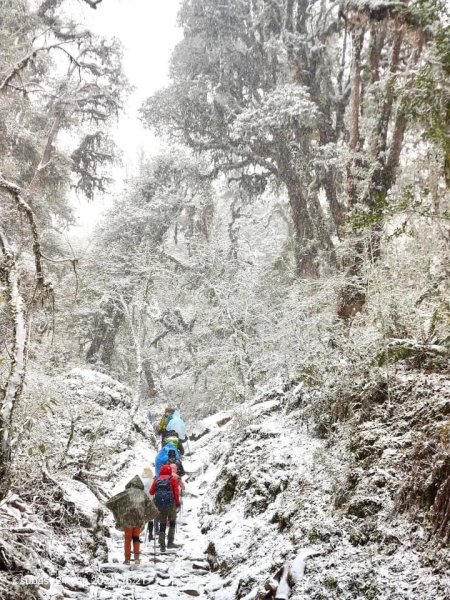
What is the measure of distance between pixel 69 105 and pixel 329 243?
10231mm

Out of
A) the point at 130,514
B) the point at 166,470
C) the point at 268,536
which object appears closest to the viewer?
the point at 268,536

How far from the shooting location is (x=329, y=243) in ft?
54.4

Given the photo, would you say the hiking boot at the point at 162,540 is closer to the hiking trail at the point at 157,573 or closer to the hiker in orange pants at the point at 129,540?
the hiking trail at the point at 157,573

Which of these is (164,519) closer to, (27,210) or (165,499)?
(165,499)

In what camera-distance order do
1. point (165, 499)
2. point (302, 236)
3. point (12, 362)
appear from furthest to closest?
1. point (302, 236)
2. point (165, 499)
3. point (12, 362)

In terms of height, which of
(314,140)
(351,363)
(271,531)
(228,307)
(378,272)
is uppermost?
(314,140)

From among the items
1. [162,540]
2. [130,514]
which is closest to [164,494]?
[162,540]

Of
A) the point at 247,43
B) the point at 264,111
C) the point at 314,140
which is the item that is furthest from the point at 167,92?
the point at 314,140

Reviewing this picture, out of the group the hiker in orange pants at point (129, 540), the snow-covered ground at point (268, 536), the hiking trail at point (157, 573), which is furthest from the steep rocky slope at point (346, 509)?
the hiker in orange pants at point (129, 540)

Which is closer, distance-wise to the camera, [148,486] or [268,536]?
[268,536]

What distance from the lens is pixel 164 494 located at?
7.98 m

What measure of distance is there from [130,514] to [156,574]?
89 centimetres

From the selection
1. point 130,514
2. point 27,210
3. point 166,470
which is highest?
point 27,210

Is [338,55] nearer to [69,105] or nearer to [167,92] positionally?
[167,92]
